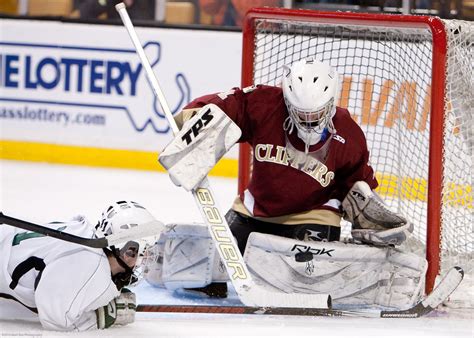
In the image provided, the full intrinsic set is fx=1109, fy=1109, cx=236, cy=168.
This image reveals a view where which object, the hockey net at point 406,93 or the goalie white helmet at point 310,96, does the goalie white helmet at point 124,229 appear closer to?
the goalie white helmet at point 310,96

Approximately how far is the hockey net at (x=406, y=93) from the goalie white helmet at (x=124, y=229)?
111cm

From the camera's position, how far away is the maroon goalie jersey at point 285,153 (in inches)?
156

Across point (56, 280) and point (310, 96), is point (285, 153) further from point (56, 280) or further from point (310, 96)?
point (56, 280)

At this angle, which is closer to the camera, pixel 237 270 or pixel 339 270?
pixel 237 270

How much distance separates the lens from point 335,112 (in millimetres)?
4047

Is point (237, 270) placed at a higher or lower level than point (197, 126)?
lower

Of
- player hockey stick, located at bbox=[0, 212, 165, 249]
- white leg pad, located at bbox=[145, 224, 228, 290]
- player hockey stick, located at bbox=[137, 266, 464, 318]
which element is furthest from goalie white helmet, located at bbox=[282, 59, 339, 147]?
player hockey stick, located at bbox=[0, 212, 165, 249]

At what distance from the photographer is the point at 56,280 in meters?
3.27

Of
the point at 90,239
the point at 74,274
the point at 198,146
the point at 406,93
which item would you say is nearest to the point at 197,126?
the point at 198,146

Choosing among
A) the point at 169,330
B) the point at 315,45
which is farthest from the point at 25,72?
the point at 169,330

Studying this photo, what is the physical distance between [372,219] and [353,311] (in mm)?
418

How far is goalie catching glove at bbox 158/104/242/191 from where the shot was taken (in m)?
3.66

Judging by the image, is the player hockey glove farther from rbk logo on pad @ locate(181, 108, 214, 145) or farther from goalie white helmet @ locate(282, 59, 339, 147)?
goalie white helmet @ locate(282, 59, 339, 147)

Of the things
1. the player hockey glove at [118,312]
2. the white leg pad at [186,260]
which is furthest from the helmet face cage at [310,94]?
the player hockey glove at [118,312]
